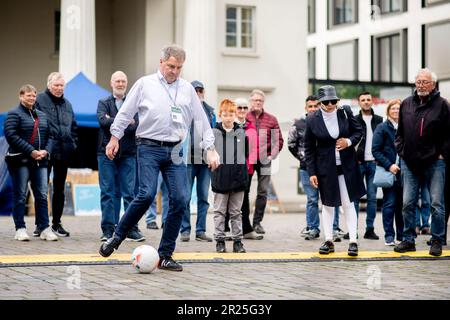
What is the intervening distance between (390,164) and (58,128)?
4.73 metres

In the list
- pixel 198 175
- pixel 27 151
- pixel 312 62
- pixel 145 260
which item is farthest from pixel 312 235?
pixel 312 62

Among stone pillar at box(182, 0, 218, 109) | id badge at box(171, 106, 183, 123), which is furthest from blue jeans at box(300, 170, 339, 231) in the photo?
stone pillar at box(182, 0, 218, 109)

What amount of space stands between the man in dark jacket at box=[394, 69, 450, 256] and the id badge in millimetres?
3373

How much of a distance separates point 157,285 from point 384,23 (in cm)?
3426

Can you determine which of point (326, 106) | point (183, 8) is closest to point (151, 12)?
point (183, 8)

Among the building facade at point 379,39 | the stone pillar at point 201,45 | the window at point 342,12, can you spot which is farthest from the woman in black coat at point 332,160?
the window at point 342,12

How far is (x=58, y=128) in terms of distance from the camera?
44.0 feet

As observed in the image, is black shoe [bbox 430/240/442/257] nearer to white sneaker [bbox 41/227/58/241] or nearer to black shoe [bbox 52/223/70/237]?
white sneaker [bbox 41/227/58/241]

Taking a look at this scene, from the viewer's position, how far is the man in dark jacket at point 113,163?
12387 millimetres

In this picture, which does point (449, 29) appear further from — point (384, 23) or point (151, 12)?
point (151, 12)

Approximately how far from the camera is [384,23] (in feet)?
134

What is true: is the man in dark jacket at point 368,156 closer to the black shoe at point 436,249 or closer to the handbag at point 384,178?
the handbag at point 384,178

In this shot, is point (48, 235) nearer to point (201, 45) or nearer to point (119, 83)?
point (119, 83)

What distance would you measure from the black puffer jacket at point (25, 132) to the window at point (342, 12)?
102 feet
